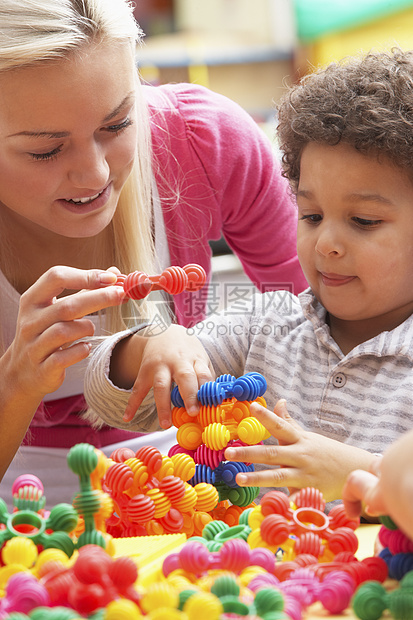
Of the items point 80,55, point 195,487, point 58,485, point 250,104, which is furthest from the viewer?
point 250,104

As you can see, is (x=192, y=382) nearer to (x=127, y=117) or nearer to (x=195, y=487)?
(x=195, y=487)

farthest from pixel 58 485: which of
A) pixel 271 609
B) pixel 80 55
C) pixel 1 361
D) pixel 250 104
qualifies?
pixel 250 104

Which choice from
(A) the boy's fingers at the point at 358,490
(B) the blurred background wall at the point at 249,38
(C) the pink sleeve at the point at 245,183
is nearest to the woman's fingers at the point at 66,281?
(A) the boy's fingers at the point at 358,490

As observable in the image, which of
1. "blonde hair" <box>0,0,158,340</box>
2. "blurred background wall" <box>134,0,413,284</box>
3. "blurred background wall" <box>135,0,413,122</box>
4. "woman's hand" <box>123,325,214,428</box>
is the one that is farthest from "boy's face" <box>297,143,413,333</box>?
"blurred background wall" <box>135,0,413,122</box>

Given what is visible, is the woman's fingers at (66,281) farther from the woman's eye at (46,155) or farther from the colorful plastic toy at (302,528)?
the colorful plastic toy at (302,528)

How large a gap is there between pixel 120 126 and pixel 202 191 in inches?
11.6

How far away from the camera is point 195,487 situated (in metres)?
0.68

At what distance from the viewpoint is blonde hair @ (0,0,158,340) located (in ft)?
2.60

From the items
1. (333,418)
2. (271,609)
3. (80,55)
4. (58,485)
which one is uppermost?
(80,55)

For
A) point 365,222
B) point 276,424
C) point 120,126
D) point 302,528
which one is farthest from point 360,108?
point 302,528

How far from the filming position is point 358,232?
32.7 inches

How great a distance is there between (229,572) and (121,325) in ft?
2.05

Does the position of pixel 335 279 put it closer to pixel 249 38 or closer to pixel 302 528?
pixel 302 528

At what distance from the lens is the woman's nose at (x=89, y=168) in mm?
838
